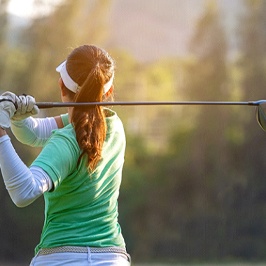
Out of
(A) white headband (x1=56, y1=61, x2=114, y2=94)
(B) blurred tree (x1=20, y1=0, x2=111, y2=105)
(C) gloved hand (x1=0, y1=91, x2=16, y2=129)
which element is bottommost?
(C) gloved hand (x1=0, y1=91, x2=16, y2=129)

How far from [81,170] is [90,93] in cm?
26

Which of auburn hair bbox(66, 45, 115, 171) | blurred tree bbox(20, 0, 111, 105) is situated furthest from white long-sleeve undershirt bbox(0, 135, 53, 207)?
blurred tree bbox(20, 0, 111, 105)

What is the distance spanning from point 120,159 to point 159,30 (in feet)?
44.2

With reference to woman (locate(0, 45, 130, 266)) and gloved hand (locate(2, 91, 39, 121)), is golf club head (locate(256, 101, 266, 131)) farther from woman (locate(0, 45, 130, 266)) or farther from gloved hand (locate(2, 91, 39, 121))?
gloved hand (locate(2, 91, 39, 121))

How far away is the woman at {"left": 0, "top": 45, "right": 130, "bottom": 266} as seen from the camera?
3.01 meters

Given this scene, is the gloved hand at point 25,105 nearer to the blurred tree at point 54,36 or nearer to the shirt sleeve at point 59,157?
the shirt sleeve at point 59,157

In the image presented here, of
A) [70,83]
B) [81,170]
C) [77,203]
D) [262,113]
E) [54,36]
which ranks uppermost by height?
[54,36]

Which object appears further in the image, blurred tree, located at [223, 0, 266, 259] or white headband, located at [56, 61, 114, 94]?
blurred tree, located at [223, 0, 266, 259]

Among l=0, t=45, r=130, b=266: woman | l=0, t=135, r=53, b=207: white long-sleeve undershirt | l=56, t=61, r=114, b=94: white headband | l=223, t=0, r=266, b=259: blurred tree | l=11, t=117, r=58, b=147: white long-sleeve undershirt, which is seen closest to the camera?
l=0, t=135, r=53, b=207: white long-sleeve undershirt

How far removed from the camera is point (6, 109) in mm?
3018

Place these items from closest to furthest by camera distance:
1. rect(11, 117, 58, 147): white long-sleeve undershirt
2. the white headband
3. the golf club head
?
the white headband < the golf club head < rect(11, 117, 58, 147): white long-sleeve undershirt

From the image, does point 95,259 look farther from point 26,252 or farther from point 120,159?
point 26,252

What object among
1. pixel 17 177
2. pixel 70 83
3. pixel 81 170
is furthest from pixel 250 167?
pixel 17 177

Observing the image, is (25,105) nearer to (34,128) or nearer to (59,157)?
(59,157)
